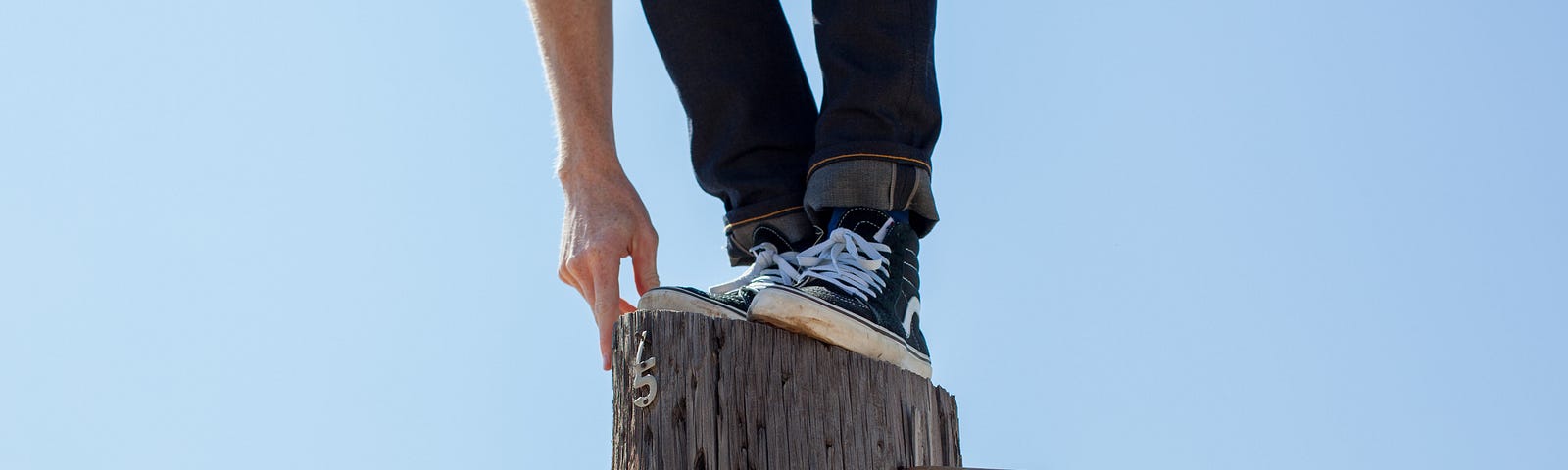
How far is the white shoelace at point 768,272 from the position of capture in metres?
2.37

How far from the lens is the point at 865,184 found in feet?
7.89

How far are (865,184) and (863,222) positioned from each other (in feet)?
0.25

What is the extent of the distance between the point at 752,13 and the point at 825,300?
2.74ft

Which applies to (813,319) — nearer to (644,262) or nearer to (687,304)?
(687,304)

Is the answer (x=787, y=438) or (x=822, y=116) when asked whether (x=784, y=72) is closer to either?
(x=822, y=116)

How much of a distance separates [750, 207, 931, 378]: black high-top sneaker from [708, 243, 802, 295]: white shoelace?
0.03 m

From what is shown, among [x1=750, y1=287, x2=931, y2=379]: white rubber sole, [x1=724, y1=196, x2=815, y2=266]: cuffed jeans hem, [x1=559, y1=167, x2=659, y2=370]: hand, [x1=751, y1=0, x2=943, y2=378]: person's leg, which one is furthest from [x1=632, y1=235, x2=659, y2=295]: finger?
[x1=750, y1=287, x2=931, y2=379]: white rubber sole

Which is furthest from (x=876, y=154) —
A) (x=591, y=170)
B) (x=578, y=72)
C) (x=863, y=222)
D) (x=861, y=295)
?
(x=578, y=72)

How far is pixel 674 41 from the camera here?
2725 mm

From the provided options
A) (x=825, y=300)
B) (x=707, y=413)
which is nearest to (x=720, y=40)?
(x=825, y=300)

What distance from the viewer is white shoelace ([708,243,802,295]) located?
93.4 inches

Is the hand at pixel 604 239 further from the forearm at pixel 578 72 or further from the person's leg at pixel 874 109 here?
the person's leg at pixel 874 109

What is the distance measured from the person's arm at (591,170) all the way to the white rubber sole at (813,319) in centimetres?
34

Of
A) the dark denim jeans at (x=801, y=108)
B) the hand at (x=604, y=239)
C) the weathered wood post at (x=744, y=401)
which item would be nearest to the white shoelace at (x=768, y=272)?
the dark denim jeans at (x=801, y=108)
